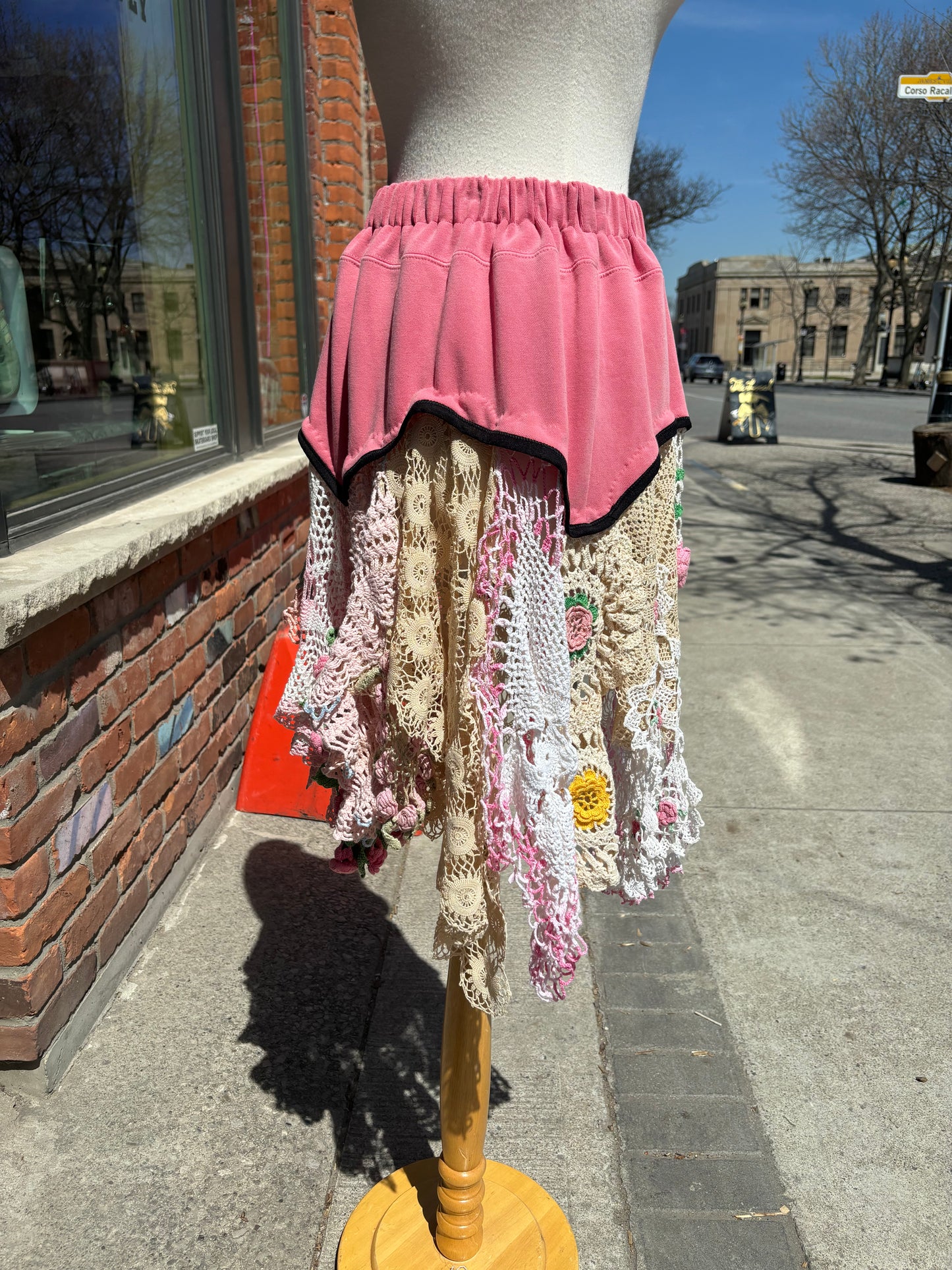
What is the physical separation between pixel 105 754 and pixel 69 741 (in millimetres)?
199

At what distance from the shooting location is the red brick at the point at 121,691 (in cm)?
227

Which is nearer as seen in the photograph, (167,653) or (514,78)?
(514,78)

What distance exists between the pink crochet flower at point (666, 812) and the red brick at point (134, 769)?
146 cm

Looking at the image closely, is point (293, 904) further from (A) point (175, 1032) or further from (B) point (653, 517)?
(B) point (653, 517)

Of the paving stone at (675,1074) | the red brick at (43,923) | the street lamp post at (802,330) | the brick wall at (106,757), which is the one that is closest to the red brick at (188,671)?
the brick wall at (106,757)

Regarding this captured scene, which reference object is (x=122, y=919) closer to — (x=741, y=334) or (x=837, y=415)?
(x=837, y=415)

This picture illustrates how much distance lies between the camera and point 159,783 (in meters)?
2.62

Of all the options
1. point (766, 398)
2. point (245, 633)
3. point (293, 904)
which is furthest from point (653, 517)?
point (766, 398)

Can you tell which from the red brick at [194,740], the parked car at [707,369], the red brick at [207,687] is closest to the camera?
the red brick at [194,740]

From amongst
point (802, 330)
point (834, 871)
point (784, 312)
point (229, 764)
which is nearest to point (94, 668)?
point (229, 764)

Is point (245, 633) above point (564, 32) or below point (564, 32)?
below

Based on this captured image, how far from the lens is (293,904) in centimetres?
277

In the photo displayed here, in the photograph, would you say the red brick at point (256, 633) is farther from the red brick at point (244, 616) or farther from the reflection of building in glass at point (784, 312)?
the reflection of building in glass at point (784, 312)

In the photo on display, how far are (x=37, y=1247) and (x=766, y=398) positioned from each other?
15000 millimetres
